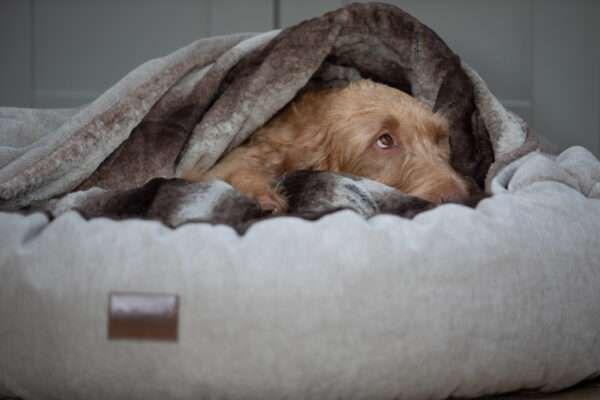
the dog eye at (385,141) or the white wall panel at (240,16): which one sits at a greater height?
the white wall panel at (240,16)

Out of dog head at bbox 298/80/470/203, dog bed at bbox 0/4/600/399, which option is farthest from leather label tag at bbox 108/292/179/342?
dog head at bbox 298/80/470/203

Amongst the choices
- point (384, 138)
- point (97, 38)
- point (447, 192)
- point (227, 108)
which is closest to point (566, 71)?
point (384, 138)

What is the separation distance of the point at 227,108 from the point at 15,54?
135 cm

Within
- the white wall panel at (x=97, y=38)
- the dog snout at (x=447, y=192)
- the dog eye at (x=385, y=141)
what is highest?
the white wall panel at (x=97, y=38)

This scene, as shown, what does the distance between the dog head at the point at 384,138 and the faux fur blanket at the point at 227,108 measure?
93 mm

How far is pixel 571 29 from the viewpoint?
10.2 ft

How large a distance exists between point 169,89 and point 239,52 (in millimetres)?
283

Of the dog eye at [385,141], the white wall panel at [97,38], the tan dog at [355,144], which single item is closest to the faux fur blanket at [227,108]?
the tan dog at [355,144]

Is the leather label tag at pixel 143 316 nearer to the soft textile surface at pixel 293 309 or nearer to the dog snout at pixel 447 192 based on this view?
the soft textile surface at pixel 293 309

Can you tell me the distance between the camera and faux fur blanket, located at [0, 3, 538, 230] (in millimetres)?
2168

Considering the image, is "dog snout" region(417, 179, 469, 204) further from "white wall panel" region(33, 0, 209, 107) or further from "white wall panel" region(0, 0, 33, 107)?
"white wall panel" region(0, 0, 33, 107)

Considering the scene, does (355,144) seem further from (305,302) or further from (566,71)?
(566,71)

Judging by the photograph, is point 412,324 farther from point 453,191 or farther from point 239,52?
point 239,52

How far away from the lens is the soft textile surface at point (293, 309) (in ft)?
4.14
